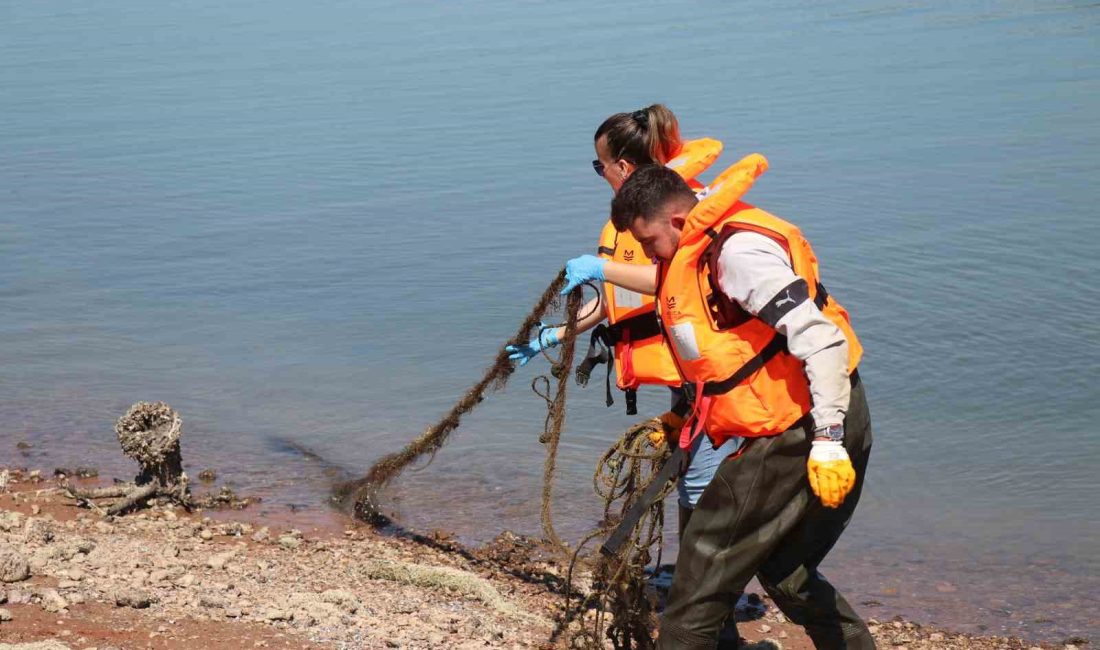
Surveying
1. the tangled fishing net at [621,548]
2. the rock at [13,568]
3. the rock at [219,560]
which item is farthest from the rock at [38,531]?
the tangled fishing net at [621,548]

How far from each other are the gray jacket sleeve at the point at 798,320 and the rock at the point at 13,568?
3205 millimetres

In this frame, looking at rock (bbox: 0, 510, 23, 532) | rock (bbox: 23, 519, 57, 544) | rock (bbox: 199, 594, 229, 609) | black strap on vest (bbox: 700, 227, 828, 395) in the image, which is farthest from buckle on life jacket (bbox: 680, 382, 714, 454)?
rock (bbox: 0, 510, 23, 532)

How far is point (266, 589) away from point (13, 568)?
1004mm

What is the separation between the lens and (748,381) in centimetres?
379

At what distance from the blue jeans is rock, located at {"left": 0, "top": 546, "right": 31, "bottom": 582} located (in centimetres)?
270

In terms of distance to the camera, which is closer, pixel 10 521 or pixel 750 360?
pixel 750 360

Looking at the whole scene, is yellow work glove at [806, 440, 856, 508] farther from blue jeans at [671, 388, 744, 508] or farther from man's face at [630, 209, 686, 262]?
man's face at [630, 209, 686, 262]

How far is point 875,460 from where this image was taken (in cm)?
785

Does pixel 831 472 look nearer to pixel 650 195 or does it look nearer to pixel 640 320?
pixel 650 195

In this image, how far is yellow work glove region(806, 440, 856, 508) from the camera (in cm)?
365

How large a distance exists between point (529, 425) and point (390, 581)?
2884mm

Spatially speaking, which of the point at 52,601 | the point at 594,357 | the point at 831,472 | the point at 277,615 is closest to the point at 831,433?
the point at 831,472

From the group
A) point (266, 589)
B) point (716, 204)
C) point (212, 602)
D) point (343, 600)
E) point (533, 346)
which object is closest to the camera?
point (716, 204)

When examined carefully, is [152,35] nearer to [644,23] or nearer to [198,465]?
[644,23]
